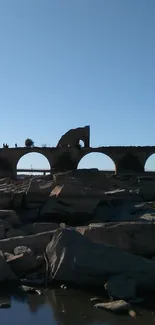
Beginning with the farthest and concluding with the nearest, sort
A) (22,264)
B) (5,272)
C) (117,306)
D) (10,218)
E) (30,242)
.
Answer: (10,218) < (30,242) < (22,264) < (5,272) < (117,306)

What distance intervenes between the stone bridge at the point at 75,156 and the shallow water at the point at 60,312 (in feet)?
130

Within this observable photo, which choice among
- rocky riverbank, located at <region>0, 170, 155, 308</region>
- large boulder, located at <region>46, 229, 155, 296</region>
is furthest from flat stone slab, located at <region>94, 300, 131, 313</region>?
large boulder, located at <region>46, 229, 155, 296</region>

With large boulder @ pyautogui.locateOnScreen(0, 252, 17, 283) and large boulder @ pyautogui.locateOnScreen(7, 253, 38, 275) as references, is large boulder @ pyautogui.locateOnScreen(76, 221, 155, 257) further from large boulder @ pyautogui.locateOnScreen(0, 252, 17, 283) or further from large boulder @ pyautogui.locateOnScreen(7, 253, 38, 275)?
large boulder @ pyautogui.locateOnScreen(0, 252, 17, 283)

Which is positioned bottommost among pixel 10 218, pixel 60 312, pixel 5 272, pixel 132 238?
pixel 60 312

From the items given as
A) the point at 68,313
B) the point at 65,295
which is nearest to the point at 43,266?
the point at 65,295

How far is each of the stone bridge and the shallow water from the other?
1562 inches

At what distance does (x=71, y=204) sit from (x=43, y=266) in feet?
16.3

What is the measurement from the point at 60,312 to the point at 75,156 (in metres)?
40.5

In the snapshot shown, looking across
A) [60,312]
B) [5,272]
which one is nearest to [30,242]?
[5,272]

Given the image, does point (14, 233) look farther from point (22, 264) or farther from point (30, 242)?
point (22, 264)

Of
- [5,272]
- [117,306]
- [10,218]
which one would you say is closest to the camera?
[117,306]

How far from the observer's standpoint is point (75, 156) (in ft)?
156

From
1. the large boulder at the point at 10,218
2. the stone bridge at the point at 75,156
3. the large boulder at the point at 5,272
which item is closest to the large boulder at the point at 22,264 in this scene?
the large boulder at the point at 5,272

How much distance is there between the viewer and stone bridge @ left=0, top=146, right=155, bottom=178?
156 ft
